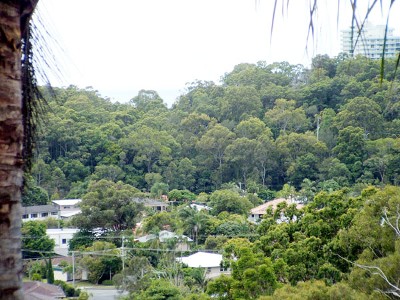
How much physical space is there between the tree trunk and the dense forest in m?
4.83

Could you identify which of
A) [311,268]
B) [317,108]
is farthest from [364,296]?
[317,108]

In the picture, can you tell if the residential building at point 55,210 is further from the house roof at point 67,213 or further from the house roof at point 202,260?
the house roof at point 202,260

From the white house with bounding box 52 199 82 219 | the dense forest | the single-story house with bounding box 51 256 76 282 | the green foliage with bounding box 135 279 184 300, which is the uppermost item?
the dense forest

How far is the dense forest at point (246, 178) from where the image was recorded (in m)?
6.93

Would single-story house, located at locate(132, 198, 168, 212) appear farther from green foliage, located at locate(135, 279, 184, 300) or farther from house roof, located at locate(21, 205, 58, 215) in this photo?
green foliage, located at locate(135, 279, 184, 300)

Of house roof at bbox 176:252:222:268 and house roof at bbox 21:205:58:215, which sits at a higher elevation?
house roof at bbox 21:205:58:215

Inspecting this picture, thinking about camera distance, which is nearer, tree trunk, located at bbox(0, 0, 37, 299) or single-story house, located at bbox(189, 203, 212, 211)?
tree trunk, located at bbox(0, 0, 37, 299)

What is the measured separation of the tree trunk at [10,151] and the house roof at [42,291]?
7835mm

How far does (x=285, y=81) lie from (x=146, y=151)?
445 inches

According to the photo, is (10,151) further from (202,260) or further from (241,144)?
(241,144)

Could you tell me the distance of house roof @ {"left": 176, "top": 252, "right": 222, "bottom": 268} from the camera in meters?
12.5

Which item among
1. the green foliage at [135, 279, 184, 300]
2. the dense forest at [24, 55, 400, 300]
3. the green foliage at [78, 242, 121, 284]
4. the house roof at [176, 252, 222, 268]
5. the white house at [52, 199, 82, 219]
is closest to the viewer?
the dense forest at [24, 55, 400, 300]

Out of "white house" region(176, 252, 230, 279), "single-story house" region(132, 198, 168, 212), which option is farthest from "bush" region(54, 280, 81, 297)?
"single-story house" region(132, 198, 168, 212)

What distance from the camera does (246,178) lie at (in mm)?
24016
